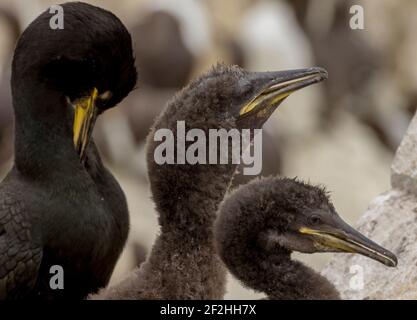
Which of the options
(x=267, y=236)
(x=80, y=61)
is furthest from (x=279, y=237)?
(x=80, y=61)

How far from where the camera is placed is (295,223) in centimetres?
423

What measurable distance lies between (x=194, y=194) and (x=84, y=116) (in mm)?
515

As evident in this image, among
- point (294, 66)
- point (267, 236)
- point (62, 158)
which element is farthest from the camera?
point (294, 66)

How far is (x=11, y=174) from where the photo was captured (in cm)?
488

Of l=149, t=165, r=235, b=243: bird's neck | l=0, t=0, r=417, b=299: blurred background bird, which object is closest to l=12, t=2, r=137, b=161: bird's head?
l=149, t=165, r=235, b=243: bird's neck

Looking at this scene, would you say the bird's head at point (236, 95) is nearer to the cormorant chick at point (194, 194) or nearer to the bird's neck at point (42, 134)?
the cormorant chick at point (194, 194)

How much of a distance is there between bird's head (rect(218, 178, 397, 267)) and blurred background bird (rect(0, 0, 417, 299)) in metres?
6.02

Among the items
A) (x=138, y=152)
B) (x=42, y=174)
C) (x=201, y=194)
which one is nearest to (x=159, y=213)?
(x=201, y=194)

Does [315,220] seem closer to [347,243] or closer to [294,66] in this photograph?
[347,243]

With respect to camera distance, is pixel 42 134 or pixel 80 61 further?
pixel 42 134

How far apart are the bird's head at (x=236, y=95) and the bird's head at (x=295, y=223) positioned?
1.23ft

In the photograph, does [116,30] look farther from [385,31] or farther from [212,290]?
[385,31]
